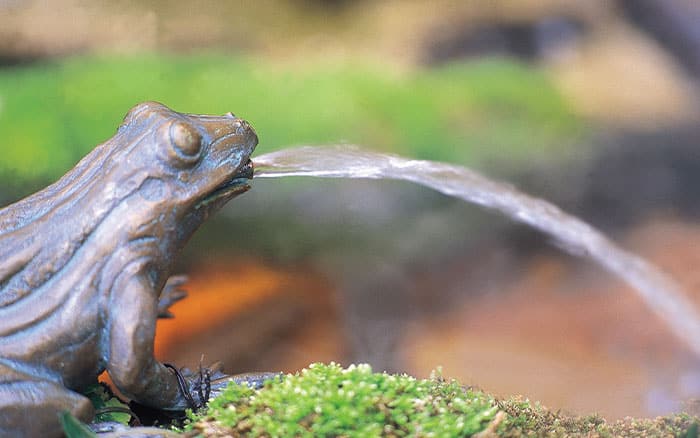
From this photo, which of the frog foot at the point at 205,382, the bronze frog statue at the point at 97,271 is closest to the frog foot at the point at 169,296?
the frog foot at the point at 205,382

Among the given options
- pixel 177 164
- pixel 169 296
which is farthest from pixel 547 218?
pixel 177 164

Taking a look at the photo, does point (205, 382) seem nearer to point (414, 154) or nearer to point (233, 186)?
point (233, 186)

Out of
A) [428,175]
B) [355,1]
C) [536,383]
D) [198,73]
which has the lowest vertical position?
[536,383]

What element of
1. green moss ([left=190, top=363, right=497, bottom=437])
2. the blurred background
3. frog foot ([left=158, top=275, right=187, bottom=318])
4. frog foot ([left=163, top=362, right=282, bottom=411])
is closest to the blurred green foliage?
the blurred background

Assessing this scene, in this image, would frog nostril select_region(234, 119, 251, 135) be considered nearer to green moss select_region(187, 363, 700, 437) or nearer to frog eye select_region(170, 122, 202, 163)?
frog eye select_region(170, 122, 202, 163)

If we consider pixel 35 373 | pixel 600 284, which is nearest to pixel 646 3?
pixel 600 284

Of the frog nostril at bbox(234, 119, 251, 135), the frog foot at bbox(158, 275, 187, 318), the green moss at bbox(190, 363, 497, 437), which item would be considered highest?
the frog nostril at bbox(234, 119, 251, 135)

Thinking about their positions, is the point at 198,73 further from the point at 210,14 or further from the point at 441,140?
the point at 441,140
